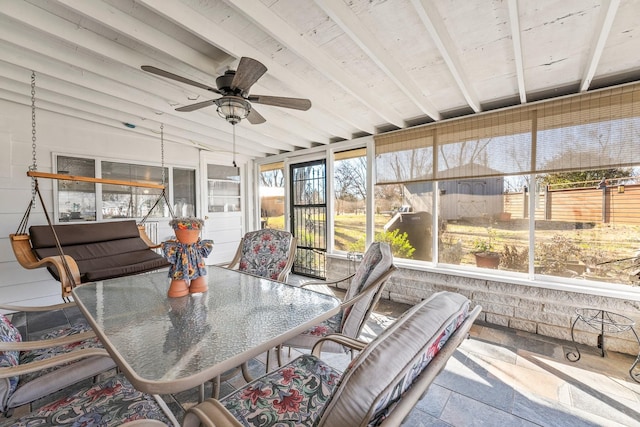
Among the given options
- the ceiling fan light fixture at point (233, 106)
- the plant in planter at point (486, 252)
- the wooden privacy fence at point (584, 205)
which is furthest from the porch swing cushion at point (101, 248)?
the wooden privacy fence at point (584, 205)

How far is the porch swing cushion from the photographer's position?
9.21 feet

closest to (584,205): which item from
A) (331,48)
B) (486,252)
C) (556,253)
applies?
(556,253)

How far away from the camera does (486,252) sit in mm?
3086

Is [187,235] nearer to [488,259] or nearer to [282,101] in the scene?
[282,101]

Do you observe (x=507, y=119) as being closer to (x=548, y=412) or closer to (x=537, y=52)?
(x=537, y=52)

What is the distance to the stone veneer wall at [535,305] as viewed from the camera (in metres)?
2.33

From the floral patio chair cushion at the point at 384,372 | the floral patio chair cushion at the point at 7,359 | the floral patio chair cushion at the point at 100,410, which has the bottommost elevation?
the floral patio chair cushion at the point at 100,410

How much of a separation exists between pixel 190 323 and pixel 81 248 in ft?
9.83

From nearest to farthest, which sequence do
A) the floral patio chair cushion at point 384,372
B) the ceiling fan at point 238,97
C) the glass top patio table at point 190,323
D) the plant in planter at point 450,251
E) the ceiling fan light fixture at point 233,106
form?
the floral patio chair cushion at point 384,372 → the glass top patio table at point 190,323 → the ceiling fan at point 238,97 → the ceiling fan light fixture at point 233,106 → the plant in planter at point 450,251

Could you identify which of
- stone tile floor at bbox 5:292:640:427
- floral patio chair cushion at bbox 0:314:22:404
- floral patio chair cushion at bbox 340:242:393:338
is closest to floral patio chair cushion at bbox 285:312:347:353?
floral patio chair cushion at bbox 340:242:393:338

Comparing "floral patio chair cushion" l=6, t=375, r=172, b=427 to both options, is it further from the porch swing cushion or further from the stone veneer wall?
the stone veneer wall

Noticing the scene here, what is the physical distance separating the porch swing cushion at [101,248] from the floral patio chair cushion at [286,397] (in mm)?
2465

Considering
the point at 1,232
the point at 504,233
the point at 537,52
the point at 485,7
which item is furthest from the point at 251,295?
the point at 1,232

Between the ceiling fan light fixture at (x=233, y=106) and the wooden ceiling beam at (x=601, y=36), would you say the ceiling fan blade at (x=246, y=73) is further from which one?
the wooden ceiling beam at (x=601, y=36)
